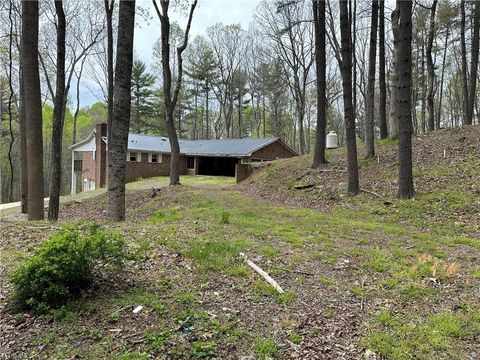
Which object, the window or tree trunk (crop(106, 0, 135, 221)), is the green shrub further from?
the window

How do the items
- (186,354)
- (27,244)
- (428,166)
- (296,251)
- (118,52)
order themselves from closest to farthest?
(186,354), (27,244), (296,251), (118,52), (428,166)

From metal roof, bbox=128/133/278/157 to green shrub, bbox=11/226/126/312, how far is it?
21.9 meters

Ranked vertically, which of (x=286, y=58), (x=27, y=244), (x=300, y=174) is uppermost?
(x=286, y=58)

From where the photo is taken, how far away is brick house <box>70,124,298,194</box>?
2631 centimetres

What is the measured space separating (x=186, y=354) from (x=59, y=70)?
8975 millimetres

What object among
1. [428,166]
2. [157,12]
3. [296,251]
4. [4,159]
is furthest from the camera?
[4,159]

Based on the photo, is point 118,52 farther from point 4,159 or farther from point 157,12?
point 4,159

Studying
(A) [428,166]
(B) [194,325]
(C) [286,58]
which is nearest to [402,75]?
(A) [428,166]

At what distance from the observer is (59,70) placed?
9125 millimetres

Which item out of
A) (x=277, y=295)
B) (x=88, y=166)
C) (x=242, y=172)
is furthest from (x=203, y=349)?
(x=88, y=166)

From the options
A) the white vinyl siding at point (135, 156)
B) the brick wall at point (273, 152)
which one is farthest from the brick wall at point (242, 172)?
the white vinyl siding at point (135, 156)

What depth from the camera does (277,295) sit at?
144 inches

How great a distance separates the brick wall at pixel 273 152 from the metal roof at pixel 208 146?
15.0 inches

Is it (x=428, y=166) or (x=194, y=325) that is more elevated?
(x=428, y=166)
